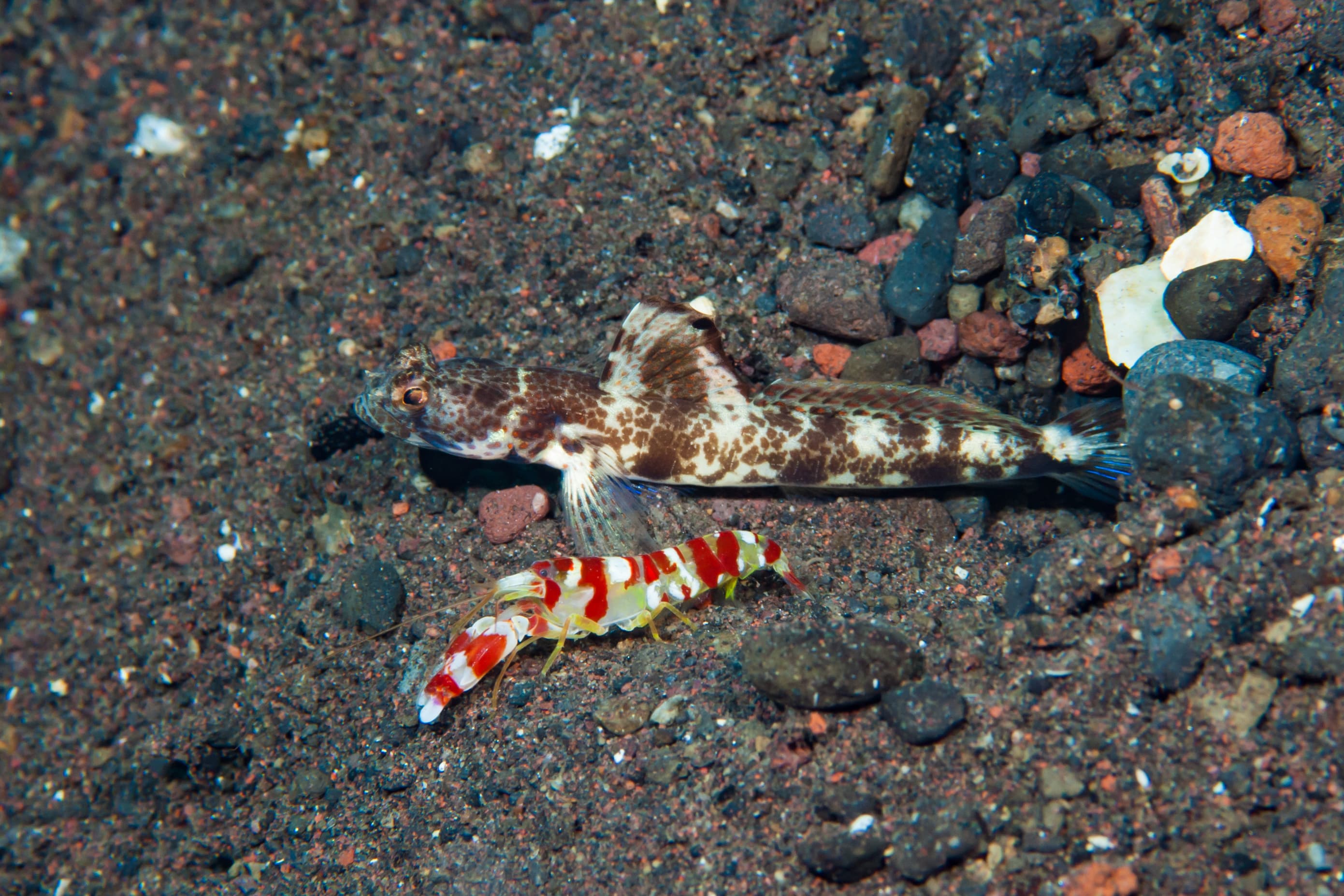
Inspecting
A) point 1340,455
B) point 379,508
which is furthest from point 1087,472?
point 379,508

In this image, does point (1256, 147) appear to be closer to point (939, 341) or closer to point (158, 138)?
point (939, 341)

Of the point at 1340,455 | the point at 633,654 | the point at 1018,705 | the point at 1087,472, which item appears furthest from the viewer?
the point at 1087,472

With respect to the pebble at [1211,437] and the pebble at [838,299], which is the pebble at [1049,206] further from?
the pebble at [1211,437]

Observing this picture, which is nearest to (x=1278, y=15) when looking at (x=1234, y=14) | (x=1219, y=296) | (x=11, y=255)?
(x=1234, y=14)

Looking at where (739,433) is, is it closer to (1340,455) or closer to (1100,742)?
(1100,742)

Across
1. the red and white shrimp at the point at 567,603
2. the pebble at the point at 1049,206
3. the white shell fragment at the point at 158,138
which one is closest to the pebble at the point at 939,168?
the pebble at the point at 1049,206
